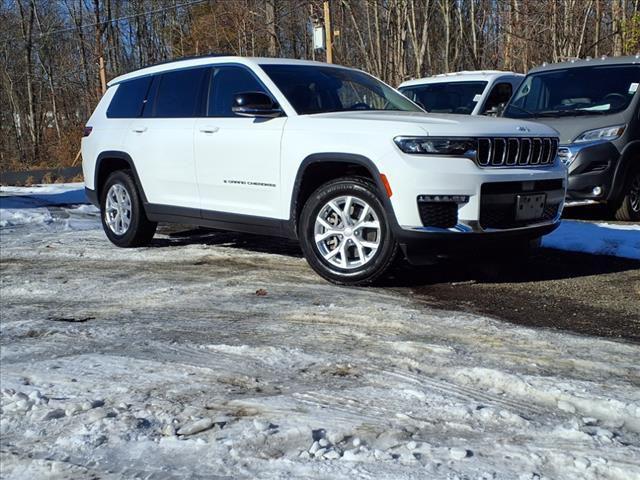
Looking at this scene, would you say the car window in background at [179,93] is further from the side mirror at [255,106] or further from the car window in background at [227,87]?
the side mirror at [255,106]

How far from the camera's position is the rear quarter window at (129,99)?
767 cm

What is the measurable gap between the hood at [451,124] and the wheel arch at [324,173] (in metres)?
0.32

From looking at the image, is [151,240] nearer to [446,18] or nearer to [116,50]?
[446,18]

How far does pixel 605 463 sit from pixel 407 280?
11.5 feet

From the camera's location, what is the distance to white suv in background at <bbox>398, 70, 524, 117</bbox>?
36.0 ft

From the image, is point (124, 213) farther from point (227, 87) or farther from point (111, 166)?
point (227, 87)

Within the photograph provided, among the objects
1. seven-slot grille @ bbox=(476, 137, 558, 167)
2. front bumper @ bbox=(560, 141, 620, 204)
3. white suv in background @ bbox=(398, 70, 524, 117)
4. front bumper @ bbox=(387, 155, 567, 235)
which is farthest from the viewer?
white suv in background @ bbox=(398, 70, 524, 117)

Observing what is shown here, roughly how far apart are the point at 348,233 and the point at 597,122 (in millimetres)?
4708

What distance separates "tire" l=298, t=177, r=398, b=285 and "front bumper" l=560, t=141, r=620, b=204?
13.3 ft

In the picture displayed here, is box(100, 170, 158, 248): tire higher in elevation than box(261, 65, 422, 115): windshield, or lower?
lower

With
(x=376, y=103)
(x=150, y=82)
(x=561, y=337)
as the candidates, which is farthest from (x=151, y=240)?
(x=561, y=337)

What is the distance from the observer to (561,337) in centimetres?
434

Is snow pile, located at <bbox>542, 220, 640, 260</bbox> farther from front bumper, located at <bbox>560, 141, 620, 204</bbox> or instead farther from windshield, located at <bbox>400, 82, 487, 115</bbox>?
windshield, located at <bbox>400, 82, 487, 115</bbox>

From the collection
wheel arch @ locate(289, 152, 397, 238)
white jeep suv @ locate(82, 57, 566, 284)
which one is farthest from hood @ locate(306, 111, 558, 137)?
wheel arch @ locate(289, 152, 397, 238)
